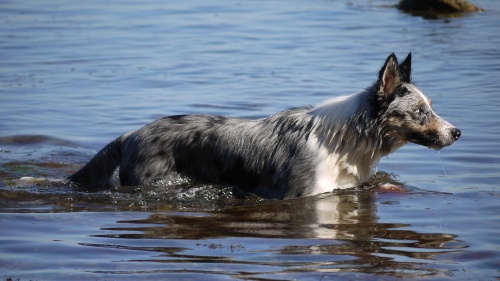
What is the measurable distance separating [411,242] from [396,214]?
Answer: 1.00 metres

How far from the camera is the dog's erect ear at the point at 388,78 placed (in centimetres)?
824

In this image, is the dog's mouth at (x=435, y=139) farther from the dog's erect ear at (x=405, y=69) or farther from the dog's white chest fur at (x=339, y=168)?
the dog's erect ear at (x=405, y=69)

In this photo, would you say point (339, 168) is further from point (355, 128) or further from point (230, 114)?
point (230, 114)

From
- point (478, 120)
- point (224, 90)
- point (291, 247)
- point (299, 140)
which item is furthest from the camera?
point (224, 90)

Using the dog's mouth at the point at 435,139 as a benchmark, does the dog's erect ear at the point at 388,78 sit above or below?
above

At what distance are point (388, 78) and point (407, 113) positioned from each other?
1.30 feet

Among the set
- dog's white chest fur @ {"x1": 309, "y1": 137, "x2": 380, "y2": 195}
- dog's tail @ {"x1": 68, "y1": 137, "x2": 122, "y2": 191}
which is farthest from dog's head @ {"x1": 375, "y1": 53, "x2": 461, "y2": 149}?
dog's tail @ {"x1": 68, "y1": 137, "x2": 122, "y2": 191}

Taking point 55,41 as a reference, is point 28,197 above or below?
below

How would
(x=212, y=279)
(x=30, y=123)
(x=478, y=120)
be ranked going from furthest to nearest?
(x=30, y=123) < (x=478, y=120) < (x=212, y=279)

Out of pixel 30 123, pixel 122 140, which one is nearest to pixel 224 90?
pixel 30 123

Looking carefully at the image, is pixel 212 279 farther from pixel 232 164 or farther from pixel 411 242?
pixel 232 164

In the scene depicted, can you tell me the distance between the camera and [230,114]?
1242 centimetres

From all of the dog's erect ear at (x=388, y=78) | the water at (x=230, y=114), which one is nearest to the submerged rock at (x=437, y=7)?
the water at (x=230, y=114)

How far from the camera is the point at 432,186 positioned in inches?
358
